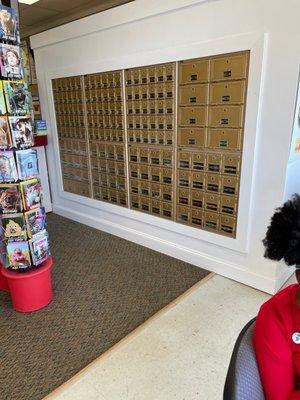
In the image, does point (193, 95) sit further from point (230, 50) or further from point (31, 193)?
point (31, 193)

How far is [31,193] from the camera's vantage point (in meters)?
1.78

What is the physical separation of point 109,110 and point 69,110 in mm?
625

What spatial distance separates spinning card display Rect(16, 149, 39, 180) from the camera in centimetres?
170

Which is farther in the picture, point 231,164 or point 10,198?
point 231,164

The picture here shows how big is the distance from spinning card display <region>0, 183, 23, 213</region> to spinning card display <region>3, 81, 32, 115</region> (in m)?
0.42

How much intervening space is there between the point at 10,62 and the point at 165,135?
1192 millimetres

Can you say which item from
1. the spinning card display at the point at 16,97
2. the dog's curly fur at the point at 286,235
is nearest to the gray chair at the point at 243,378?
the dog's curly fur at the point at 286,235

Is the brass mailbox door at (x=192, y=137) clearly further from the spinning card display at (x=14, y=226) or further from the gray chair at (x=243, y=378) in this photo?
the gray chair at (x=243, y=378)

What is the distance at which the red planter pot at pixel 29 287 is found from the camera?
1.86 m

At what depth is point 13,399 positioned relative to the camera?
53.7 inches

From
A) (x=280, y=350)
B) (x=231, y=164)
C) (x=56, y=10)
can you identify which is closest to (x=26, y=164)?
(x=231, y=164)

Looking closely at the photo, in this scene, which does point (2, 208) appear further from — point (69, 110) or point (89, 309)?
point (69, 110)

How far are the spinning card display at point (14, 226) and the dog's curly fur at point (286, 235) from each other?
143cm

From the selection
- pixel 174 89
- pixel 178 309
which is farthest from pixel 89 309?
pixel 174 89
